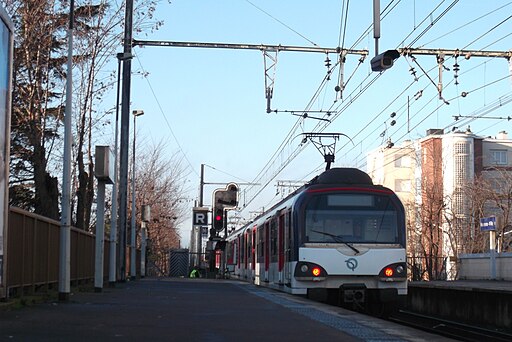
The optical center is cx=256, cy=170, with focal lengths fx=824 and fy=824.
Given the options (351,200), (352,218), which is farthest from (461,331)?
(351,200)

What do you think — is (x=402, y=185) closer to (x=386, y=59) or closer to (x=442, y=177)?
(x=442, y=177)

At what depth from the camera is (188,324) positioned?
1070 cm

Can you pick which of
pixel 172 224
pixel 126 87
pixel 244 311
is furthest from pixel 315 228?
pixel 172 224

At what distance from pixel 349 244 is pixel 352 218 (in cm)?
60

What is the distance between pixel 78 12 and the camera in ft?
90.6

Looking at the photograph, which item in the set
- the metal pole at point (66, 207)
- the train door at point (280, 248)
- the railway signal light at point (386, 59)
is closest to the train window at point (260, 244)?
the train door at point (280, 248)

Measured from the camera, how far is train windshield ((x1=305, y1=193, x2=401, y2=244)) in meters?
17.7

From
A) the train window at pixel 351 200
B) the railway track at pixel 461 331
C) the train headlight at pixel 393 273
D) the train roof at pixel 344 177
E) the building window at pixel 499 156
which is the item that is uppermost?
the building window at pixel 499 156

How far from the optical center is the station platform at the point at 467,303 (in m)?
19.0

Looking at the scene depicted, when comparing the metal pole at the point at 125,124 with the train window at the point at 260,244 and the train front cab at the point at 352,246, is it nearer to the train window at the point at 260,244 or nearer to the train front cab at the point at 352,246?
the train window at the point at 260,244

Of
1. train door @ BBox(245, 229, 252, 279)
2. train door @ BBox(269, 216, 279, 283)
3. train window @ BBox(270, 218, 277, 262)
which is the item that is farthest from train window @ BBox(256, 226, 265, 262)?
train door @ BBox(245, 229, 252, 279)

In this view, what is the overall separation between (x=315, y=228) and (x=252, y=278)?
1266 centimetres

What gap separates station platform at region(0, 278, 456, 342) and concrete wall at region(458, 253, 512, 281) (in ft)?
58.6

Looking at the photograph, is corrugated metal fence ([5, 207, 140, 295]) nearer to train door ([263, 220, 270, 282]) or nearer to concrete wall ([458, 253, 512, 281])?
train door ([263, 220, 270, 282])
